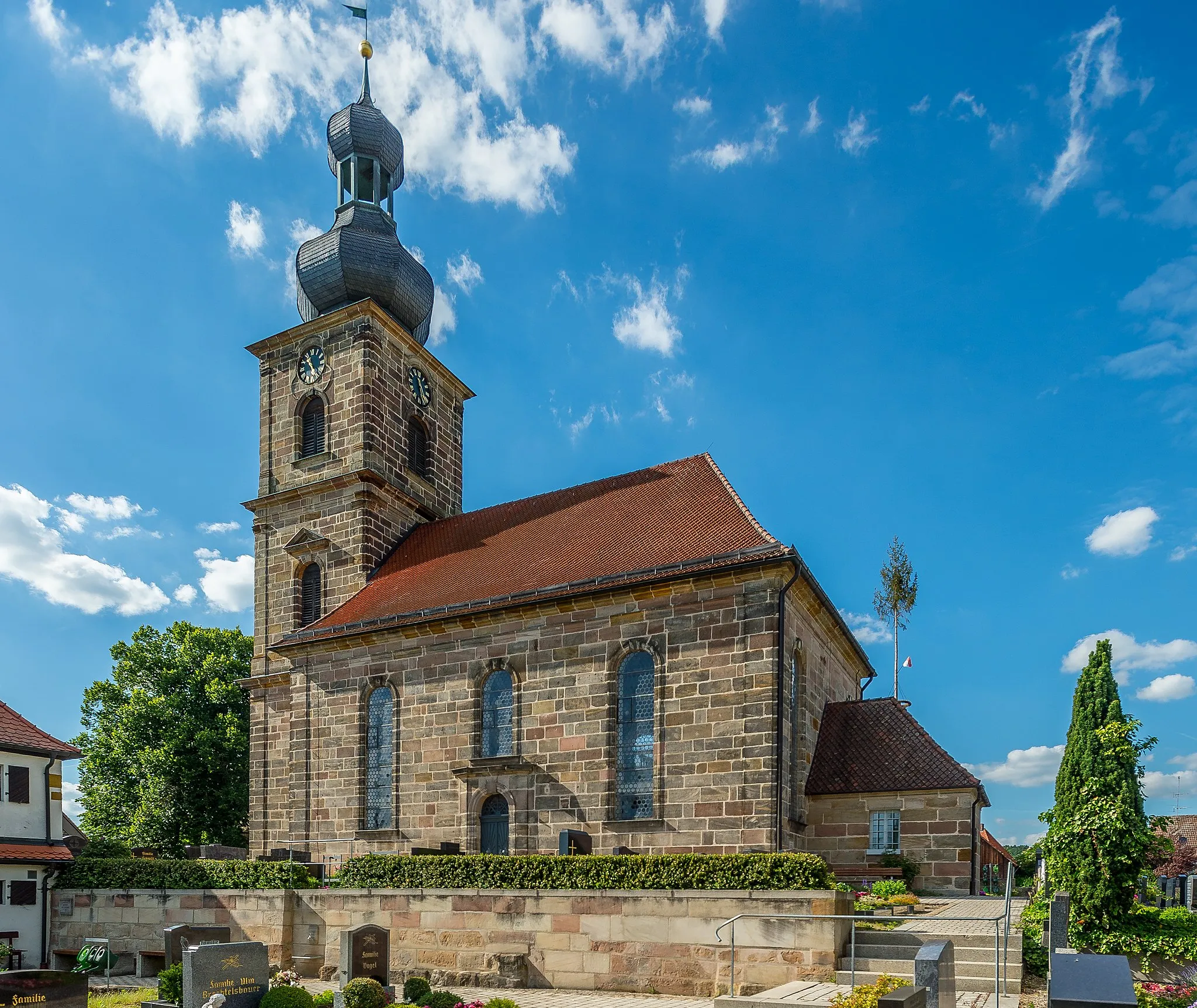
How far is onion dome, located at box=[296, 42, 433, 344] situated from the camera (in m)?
32.9

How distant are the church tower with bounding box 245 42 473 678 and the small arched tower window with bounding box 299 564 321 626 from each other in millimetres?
41

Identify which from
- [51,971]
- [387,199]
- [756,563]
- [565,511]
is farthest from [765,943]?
[387,199]

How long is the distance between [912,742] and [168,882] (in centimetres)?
1770

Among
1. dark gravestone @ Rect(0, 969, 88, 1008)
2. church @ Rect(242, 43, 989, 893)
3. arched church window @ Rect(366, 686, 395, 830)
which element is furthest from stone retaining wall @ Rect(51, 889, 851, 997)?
dark gravestone @ Rect(0, 969, 88, 1008)

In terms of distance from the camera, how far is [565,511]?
90.6 ft

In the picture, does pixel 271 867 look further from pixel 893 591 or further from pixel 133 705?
pixel 893 591

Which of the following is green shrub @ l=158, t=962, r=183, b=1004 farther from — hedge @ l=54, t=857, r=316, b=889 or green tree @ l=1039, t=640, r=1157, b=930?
green tree @ l=1039, t=640, r=1157, b=930

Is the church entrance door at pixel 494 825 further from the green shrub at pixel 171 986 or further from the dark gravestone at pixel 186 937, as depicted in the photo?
the green shrub at pixel 171 986

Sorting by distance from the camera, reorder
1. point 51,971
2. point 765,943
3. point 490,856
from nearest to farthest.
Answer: point 51,971, point 765,943, point 490,856

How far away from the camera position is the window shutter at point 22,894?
2438cm

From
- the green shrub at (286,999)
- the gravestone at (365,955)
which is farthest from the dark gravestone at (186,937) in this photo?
the green shrub at (286,999)

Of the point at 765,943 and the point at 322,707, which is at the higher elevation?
the point at 322,707

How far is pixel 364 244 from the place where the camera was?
33.0m

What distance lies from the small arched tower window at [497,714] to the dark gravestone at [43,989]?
1128cm
